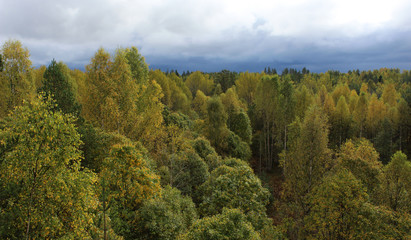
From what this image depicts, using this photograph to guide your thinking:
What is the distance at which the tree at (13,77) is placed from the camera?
81.2 feet

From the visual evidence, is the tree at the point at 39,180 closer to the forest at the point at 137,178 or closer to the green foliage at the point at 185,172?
the forest at the point at 137,178

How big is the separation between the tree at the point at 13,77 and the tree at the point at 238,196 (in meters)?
22.1

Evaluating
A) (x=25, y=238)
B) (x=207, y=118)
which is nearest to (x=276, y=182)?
(x=207, y=118)

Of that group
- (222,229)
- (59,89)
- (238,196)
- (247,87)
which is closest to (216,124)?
(238,196)

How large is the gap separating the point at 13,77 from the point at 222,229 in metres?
26.9

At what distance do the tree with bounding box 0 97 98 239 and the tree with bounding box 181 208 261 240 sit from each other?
5.69 meters

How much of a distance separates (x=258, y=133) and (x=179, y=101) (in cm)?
2588

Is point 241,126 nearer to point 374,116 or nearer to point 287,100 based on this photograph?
point 287,100

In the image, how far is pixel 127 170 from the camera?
15.4 metres

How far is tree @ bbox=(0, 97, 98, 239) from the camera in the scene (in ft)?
32.0

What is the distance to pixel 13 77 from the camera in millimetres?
25172

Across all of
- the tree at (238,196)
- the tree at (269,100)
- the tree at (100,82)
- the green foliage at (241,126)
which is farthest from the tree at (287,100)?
the tree at (100,82)

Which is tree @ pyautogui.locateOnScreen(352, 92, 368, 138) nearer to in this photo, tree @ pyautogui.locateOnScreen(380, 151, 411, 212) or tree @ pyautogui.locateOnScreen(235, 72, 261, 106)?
tree @ pyautogui.locateOnScreen(235, 72, 261, 106)

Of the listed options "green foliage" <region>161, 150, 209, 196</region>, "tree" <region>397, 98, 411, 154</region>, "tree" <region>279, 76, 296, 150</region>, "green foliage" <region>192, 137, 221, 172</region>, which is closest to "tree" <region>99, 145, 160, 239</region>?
"green foliage" <region>161, 150, 209, 196</region>
